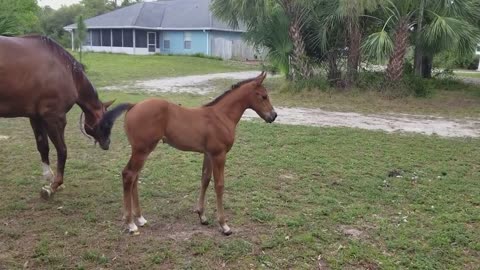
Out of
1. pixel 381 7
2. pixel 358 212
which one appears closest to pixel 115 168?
pixel 358 212

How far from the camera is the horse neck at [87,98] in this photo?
486 centimetres

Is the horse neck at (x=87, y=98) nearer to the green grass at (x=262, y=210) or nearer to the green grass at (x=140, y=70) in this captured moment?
the green grass at (x=262, y=210)

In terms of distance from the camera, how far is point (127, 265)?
10.8 feet

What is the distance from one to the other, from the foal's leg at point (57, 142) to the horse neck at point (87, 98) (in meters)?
0.31

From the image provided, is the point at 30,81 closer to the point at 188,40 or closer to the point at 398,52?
the point at 398,52

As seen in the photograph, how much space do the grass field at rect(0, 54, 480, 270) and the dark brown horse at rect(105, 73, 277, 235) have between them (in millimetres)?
368

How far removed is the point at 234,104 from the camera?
3.87 meters

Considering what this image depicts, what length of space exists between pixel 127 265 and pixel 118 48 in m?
32.9

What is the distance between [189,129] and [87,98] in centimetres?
174

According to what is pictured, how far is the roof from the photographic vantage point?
32.3 m

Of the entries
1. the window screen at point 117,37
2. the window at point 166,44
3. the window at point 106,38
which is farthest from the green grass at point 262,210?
the window at point 106,38

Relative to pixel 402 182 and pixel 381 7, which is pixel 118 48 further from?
pixel 402 182

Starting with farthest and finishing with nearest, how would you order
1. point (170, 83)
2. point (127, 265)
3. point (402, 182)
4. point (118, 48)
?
1. point (118, 48)
2. point (170, 83)
3. point (402, 182)
4. point (127, 265)

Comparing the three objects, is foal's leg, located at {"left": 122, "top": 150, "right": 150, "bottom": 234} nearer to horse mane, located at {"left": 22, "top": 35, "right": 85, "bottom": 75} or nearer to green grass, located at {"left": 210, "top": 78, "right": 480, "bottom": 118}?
horse mane, located at {"left": 22, "top": 35, "right": 85, "bottom": 75}
